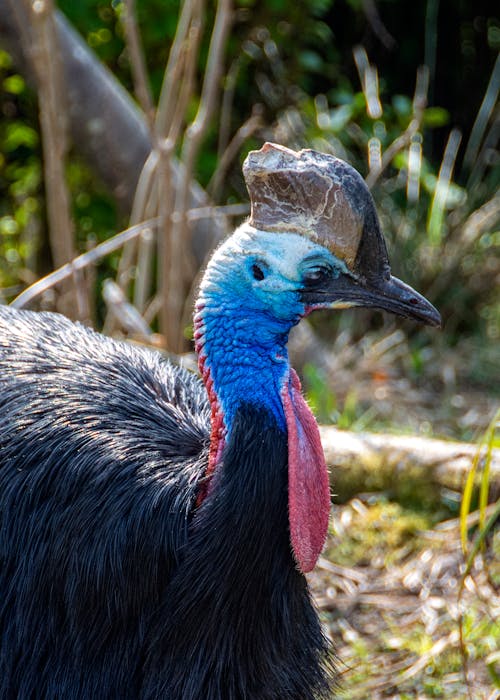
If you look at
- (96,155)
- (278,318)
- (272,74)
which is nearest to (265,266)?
(278,318)

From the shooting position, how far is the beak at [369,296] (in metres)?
1.96

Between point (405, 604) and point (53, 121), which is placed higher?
point (53, 121)

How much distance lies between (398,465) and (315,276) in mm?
1636

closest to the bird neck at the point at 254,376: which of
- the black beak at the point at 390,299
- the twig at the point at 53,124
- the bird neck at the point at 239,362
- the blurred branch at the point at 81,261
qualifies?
the bird neck at the point at 239,362

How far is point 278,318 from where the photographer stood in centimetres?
197

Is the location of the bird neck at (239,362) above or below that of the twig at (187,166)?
below

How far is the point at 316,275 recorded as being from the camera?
1.94m

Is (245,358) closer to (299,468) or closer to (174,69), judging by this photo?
(299,468)

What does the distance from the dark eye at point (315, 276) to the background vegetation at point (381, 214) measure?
45.9 inches

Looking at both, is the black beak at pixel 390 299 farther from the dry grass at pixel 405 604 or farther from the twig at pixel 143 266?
the twig at pixel 143 266

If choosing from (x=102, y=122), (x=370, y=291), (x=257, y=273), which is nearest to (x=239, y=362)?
(x=257, y=273)

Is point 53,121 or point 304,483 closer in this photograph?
point 304,483

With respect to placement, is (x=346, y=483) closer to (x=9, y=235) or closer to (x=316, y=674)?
(x=316, y=674)

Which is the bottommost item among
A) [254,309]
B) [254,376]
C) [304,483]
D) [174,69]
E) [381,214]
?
[304,483]
